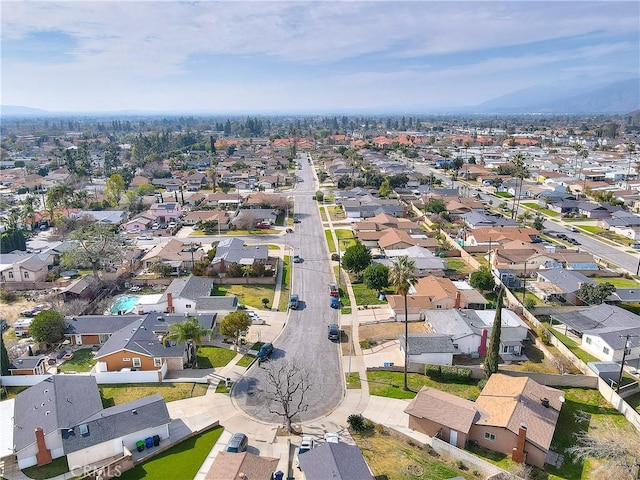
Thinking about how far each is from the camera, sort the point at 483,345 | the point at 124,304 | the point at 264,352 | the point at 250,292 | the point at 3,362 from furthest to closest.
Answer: the point at 250,292 < the point at 124,304 < the point at 483,345 < the point at 264,352 < the point at 3,362

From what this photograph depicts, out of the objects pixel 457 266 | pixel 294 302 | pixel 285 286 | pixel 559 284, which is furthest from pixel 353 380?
pixel 457 266

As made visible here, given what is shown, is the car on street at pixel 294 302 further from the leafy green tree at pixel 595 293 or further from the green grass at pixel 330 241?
the leafy green tree at pixel 595 293

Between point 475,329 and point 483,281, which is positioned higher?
point 483,281

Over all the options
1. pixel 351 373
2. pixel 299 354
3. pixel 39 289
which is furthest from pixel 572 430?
pixel 39 289

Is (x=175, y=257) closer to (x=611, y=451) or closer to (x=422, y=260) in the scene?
(x=422, y=260)

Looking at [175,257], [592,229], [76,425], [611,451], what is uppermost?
[175,257]

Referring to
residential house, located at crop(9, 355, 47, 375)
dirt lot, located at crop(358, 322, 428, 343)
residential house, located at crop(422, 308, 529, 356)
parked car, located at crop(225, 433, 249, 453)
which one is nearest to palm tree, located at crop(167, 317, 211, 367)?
parked car, located at crop(225, 433, 249, 453)
